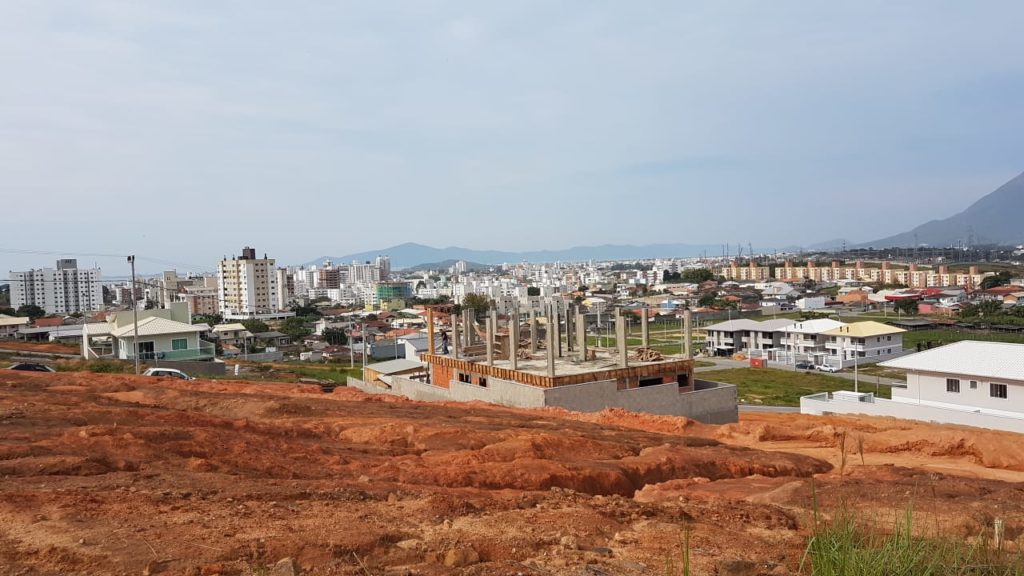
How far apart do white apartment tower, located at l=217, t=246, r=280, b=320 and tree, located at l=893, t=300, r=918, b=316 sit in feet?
343

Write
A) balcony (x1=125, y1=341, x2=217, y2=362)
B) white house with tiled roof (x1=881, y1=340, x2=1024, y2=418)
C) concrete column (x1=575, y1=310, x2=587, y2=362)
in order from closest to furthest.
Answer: white house with tiled roof (x1=881, y1=340, x2=1024, y2=418), concrete column (x1=575, y1=310, x2=587, y2=362), balcony (x1=125, y1=341, x2=217, y2=362)

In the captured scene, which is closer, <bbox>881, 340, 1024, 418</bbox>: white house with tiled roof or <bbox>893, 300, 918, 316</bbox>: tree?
<bbox>881, 340, 1024, 418</bbox>: white house with tiled roof

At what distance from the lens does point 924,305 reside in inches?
3969

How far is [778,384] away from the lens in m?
48.5

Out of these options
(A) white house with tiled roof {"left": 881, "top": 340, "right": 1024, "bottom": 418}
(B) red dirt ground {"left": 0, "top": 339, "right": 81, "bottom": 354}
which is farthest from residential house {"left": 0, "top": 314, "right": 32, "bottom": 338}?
(A) white house with tiled roof {"left": 881, "top": 340, "right": 1024, "bottom": 418}

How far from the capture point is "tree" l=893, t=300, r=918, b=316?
98.8 meters

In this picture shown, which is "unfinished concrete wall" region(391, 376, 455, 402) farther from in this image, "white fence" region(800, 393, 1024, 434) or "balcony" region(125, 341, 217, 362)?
"white fence" region(800, 393, 1024, 434)

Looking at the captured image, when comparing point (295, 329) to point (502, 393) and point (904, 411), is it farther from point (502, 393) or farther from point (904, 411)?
point (904, 411)

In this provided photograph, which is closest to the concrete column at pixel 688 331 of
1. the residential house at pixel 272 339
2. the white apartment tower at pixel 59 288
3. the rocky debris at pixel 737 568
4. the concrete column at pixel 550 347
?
the concrete column at pixel 550 347

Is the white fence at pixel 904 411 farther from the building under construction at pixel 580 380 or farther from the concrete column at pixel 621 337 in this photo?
the concrete column at pixel 621 337

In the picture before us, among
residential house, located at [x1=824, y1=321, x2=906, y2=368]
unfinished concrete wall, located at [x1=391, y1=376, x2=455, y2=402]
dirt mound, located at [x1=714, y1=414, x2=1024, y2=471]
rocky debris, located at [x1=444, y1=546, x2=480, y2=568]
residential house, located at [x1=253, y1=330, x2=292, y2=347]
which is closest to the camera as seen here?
rocky debris, located at [x1=444, y1=546, x2=480, y2=568]

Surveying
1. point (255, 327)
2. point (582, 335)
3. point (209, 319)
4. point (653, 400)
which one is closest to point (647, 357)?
point (653, 400)

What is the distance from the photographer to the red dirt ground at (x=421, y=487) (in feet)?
21.7

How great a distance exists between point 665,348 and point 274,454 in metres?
60.3
